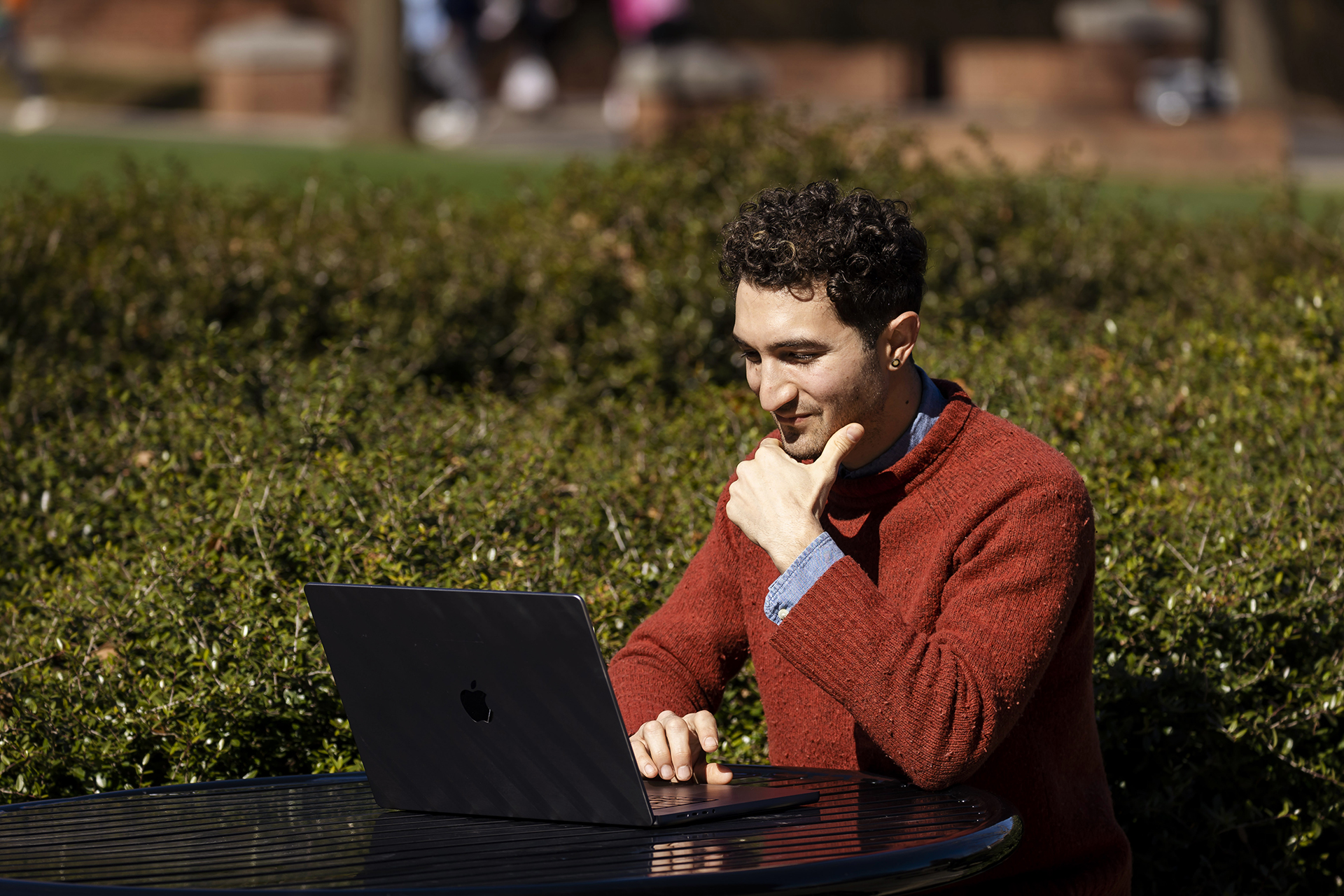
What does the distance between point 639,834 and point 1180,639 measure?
1752 mm

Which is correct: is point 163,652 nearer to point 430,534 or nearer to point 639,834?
point 430,534

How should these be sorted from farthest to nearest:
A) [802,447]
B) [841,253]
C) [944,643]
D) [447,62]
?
[447,62] < [802,447] < [841,253] < [944,643]

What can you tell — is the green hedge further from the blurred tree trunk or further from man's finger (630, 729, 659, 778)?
the blurred tree trunk

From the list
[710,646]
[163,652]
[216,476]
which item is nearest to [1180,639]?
[710,646]

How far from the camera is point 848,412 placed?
254 cm

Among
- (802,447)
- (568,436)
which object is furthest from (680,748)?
(568,436)

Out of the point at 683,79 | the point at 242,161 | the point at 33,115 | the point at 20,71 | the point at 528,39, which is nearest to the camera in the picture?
the point at 242,161

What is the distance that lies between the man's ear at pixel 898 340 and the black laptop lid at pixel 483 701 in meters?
0.75

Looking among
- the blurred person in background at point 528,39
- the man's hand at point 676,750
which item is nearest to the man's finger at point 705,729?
the man's hand at point 676,750

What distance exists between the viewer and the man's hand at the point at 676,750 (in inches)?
99.3

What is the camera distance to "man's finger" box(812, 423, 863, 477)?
2447mm

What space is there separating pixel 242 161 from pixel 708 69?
13.5 ft

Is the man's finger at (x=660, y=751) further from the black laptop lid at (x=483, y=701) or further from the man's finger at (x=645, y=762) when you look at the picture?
the black laptop lid at (x=483, y=701)

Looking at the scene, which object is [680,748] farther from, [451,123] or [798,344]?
[451,123]
